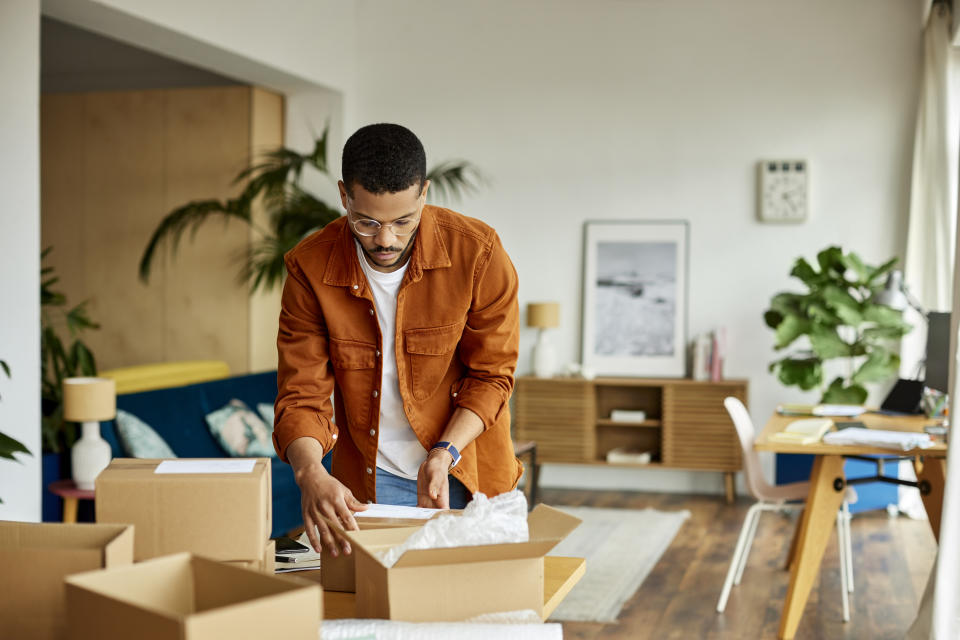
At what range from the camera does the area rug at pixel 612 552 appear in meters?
4.36

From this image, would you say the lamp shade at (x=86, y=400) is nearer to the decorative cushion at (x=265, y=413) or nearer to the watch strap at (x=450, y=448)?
the decorative cushion at (x=265, y=413)

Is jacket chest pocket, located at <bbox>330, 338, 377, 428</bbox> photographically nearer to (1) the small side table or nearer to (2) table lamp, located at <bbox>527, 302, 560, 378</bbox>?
(1) the small side table

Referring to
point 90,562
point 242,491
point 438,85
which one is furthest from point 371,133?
point 438,85

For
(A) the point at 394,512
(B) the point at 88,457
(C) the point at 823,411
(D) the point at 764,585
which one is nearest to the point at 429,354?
(A) the point at 394,512

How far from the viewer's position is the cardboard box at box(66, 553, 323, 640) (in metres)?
1.04

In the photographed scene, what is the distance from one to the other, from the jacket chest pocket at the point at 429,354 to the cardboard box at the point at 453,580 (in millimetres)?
616

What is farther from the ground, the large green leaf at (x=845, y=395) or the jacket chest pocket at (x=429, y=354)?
the jacket chest pocket at (x=429, y=354)

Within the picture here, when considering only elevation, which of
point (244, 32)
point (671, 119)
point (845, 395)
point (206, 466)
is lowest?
point (845, 395)

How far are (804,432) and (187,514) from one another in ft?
10.6

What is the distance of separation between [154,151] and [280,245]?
1.19 meters

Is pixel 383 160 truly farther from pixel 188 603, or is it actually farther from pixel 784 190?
pixel 784 190

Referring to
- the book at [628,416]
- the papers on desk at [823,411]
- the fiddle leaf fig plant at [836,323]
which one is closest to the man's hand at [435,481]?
the papers on desk at [823,411]

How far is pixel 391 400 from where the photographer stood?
206 centimetres

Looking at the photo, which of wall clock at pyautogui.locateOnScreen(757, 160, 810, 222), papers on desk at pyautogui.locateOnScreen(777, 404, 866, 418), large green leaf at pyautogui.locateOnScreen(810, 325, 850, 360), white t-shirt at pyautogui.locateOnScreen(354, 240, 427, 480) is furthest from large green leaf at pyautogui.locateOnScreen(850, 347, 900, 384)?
white t-shirt at pyautogui.locateOnScreen(354, 240, 427, 480)
